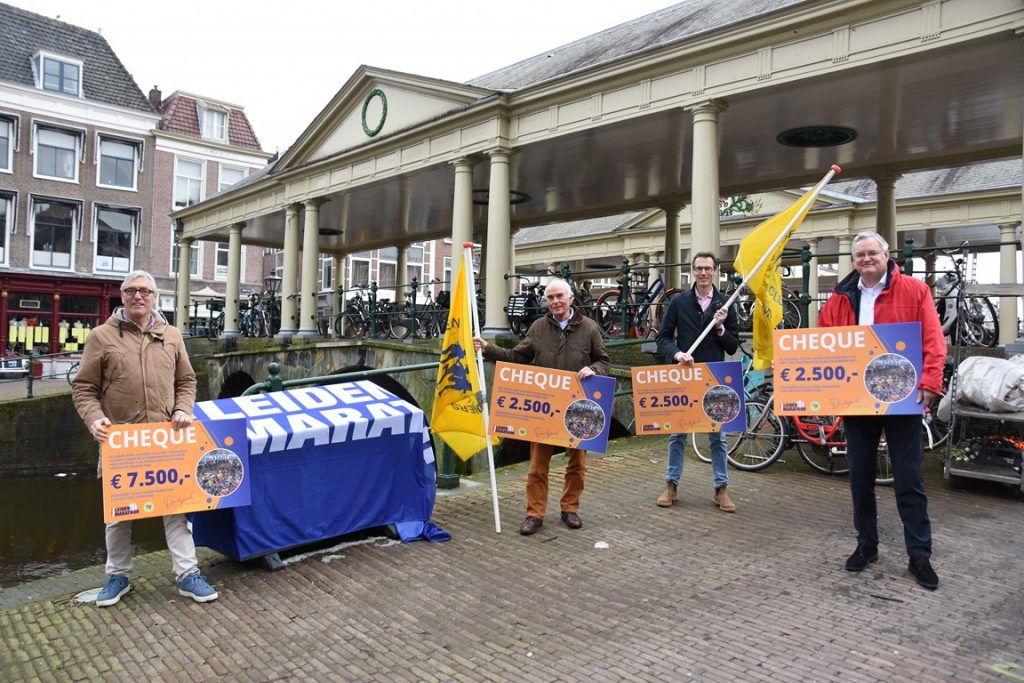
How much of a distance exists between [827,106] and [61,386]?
776 inches

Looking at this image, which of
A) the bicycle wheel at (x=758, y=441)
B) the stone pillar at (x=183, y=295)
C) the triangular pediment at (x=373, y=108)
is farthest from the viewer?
the stone pillar at (x=183, y=295)

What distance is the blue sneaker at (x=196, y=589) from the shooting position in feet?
13.5

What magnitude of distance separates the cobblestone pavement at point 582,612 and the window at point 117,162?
31.5 m

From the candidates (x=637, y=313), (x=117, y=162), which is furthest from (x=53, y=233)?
(x=637, y=313)

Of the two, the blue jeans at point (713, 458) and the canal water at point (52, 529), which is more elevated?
the blue jeans at point (713, 458)

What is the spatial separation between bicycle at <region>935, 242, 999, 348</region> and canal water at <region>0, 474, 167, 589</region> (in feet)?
34.0

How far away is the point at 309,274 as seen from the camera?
17609 mm

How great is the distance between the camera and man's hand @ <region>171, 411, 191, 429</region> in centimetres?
415

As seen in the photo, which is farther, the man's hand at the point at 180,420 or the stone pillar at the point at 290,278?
the stone pillar at the point at 290,278

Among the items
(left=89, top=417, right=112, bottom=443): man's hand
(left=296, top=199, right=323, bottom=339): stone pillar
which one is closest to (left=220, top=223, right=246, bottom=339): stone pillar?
(left=296, top=199, right=323, bottom=339): stone pillar

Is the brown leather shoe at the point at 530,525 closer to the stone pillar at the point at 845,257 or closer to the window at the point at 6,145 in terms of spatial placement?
the stone pillar at the point at 845,257

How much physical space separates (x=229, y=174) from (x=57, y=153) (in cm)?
780

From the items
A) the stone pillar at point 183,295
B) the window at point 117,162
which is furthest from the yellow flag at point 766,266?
the window at point 117,162

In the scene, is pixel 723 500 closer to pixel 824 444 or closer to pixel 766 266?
pixel 824 444
